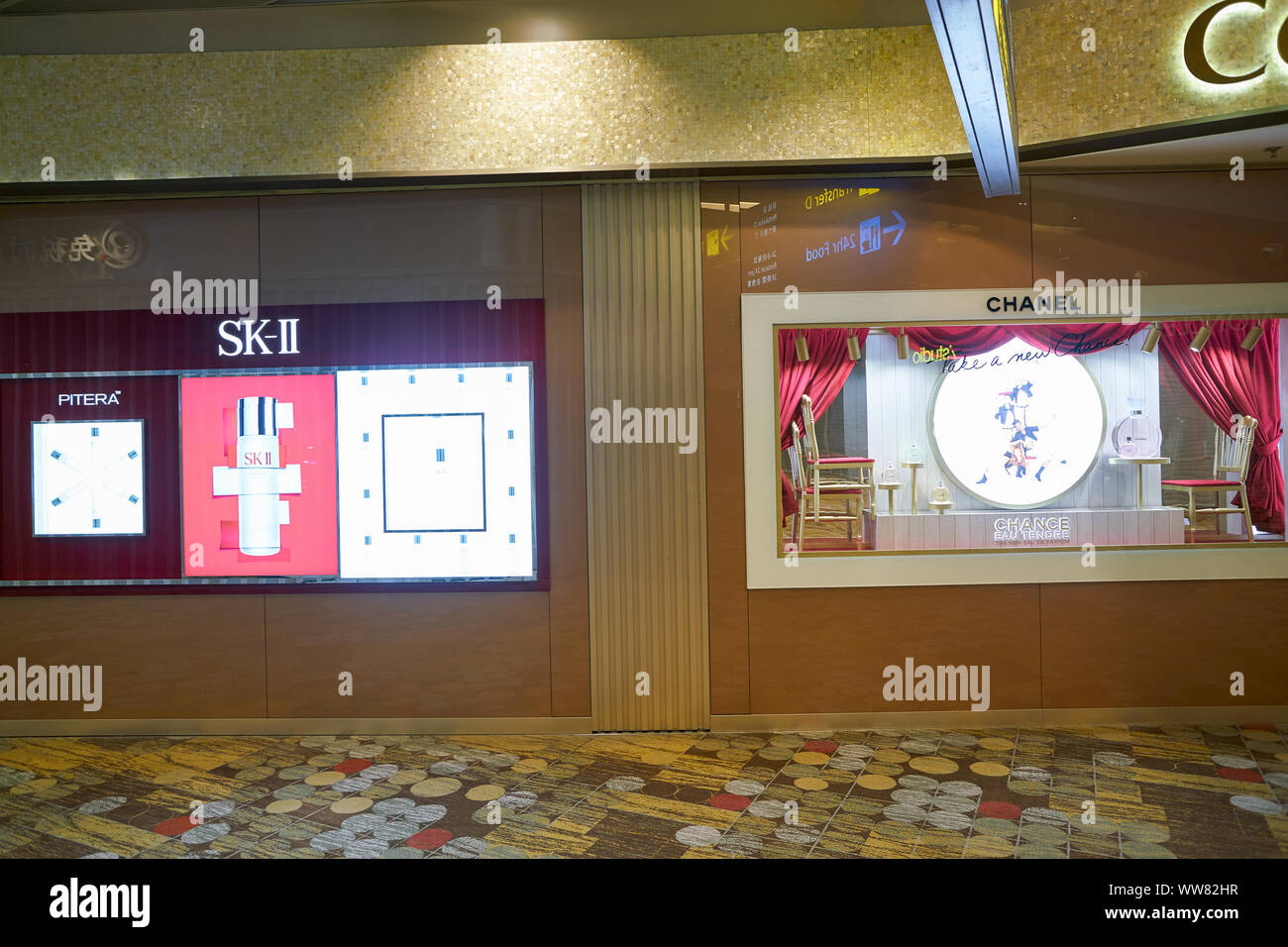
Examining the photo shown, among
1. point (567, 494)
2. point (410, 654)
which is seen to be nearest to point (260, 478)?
point (410, 654)

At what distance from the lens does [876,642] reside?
522 centimetres

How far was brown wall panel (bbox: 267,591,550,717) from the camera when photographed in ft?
17.3

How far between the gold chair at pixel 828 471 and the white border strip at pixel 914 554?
23 cm

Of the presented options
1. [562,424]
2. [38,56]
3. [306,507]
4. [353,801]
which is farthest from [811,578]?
[38,56]

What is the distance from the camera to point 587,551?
5262 millimetres

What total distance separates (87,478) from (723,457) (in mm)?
3874

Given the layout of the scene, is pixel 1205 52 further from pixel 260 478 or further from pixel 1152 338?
pixel 260 478

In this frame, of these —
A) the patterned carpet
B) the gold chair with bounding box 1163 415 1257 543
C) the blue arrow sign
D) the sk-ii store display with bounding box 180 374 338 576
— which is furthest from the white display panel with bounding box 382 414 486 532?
the gold chair with bounding box 1163 415 1257 543

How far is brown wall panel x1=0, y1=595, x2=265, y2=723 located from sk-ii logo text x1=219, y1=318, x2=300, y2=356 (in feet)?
4.84

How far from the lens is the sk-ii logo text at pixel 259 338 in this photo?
5.32 m

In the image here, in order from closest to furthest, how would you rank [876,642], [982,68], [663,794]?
[982,68]
[663,794]
[876,642]

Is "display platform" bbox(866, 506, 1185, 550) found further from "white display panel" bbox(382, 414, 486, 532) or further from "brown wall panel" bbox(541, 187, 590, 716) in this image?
"white display panel" bbox(382, 414, 486, 532)

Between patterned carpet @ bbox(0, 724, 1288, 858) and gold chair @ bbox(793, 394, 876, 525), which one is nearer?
patterned carpet @ bbox(0, 724, 1288, 858)

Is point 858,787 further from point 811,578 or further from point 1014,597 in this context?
point 1014,597
